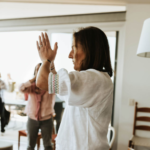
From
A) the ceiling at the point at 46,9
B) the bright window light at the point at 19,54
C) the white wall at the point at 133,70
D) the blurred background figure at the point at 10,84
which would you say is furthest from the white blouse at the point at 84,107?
the blurred background figure at the point at 10,84

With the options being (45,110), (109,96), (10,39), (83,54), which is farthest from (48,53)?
(10,39)

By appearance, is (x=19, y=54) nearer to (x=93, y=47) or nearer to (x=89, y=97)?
(x=93, y=47)

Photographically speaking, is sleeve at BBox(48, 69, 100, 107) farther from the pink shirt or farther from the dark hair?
the pink shirt

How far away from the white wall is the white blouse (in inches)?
64.1

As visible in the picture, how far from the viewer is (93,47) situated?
704 millimetres

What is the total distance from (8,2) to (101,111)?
215 centimetres

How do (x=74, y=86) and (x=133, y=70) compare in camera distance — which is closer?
(x=74, y=86)

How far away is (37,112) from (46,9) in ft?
5.00

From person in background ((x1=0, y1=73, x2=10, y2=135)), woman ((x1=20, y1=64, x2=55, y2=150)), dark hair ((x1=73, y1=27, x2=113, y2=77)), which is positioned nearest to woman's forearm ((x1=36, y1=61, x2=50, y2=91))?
dark hair ((x1=73, y1=27, x2=113, y2=77))

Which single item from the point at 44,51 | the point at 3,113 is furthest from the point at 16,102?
the point at 44,51

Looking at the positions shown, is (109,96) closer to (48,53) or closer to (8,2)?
(48,53)

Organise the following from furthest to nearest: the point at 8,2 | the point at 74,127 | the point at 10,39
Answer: the point at 10,39
the point at 8,2
the point at 74,127

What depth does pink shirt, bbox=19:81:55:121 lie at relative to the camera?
1824 millimetres

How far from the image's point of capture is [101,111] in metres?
0.68
